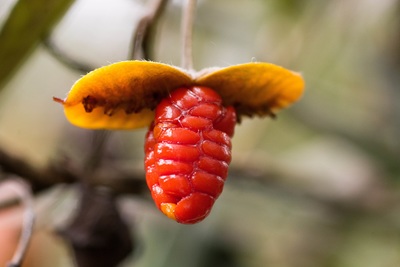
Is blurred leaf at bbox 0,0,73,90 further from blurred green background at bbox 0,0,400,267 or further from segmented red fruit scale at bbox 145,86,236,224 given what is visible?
blurred green background at bbox 0,0,400,267

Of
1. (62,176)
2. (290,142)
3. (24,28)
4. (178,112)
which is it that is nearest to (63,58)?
(24,28)

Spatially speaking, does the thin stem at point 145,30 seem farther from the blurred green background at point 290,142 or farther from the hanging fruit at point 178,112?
the blurred green background at point 290,142

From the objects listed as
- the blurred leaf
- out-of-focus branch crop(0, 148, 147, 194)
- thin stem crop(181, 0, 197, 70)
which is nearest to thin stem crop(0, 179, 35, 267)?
out-of-focus branch crop(0, 148, 147, 194)

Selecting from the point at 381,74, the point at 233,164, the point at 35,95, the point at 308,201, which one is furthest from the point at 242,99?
the point at 35,95

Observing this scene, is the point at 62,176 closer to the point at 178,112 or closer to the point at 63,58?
the point at 63,58

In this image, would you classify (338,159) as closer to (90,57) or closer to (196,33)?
(196,33)

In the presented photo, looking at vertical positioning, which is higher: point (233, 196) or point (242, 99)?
point (242, 99)
